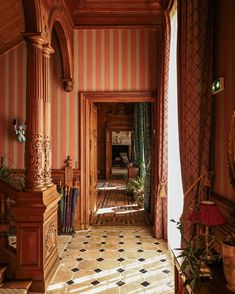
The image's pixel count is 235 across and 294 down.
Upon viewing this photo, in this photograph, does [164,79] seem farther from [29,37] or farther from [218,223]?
[218,223]

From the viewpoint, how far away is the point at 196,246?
2.00 metres

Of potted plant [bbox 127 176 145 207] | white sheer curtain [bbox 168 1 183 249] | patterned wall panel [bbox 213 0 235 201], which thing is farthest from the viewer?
potted plant [bbox 127 176 145 207]

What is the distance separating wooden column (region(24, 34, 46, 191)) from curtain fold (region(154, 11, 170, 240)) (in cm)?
199

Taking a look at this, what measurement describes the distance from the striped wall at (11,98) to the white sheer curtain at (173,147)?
293 cm

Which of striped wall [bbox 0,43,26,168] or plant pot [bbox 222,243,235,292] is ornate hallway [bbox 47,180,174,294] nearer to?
plant pot [bbox 222,243,235,292]

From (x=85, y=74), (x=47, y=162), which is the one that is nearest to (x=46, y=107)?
(x=47, y=162)

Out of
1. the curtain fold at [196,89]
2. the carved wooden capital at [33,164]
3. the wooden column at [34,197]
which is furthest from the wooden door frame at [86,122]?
the curtain fold at [196,89]

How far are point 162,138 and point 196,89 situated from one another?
202 centimetres

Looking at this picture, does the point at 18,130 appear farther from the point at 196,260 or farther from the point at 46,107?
the point at 196,260

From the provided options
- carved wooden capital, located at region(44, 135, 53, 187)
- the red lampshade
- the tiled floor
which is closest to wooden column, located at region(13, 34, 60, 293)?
carved wooden capital, located at region(44, 135, 53, 187)

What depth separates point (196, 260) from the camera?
185 cm

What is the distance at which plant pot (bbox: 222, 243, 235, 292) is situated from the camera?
1.60 metres

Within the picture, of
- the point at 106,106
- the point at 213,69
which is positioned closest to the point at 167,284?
the point at 213,69

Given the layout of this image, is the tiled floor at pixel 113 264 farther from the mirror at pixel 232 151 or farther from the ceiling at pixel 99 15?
the ceiling at pixel 99 15
